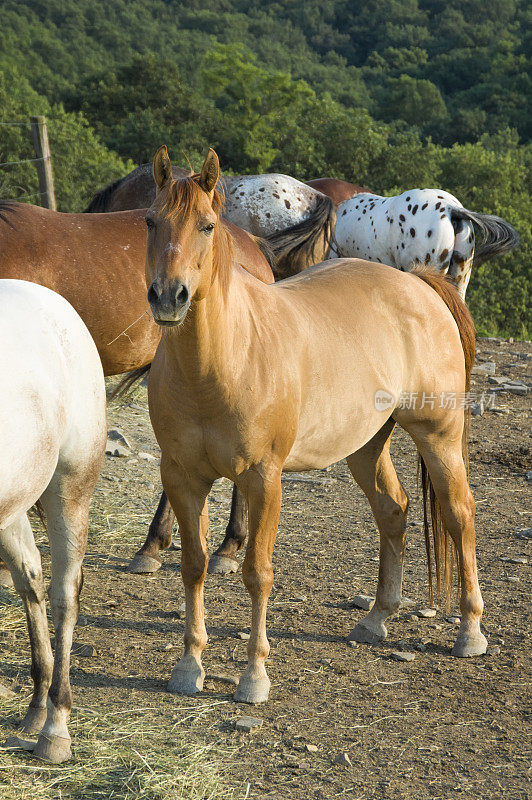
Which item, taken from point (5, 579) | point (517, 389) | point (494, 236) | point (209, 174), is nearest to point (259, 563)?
point (209, 174)

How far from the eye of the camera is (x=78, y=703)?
2947 mm

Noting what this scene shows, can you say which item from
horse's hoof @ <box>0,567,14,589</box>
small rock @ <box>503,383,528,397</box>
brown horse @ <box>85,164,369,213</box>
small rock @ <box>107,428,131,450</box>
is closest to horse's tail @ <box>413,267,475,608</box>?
horse's hoof @ <box>0,567,14,589</box>

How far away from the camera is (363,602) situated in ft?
12.8

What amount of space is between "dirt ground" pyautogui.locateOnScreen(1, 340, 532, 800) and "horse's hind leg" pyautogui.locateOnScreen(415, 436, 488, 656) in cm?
22

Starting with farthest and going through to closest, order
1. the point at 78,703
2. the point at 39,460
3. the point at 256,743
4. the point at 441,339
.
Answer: the point at 441,339
the point at 78,703
the point at 256,743
the point at 39,460

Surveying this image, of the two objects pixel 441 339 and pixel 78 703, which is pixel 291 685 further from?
pixel 441 339

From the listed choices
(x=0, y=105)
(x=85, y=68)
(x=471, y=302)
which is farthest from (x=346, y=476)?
(x=85, y=68)

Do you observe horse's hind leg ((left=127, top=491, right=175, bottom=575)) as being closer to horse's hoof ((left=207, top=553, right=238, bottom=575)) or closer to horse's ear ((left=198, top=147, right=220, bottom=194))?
horse's hoof ((left=207, top=553, right=238, bottom=575))

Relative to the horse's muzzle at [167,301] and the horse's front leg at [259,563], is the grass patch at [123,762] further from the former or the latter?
the horse's muzzle at [167,301]

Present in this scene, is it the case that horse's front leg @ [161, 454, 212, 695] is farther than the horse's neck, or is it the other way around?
horse's front leg @ [161, 454, 212, 695]

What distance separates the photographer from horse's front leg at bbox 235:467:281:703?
290cm

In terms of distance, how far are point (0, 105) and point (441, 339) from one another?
22.8 meters

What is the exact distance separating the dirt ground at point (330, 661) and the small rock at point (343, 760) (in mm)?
24

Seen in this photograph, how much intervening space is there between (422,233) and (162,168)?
16.7 ft
